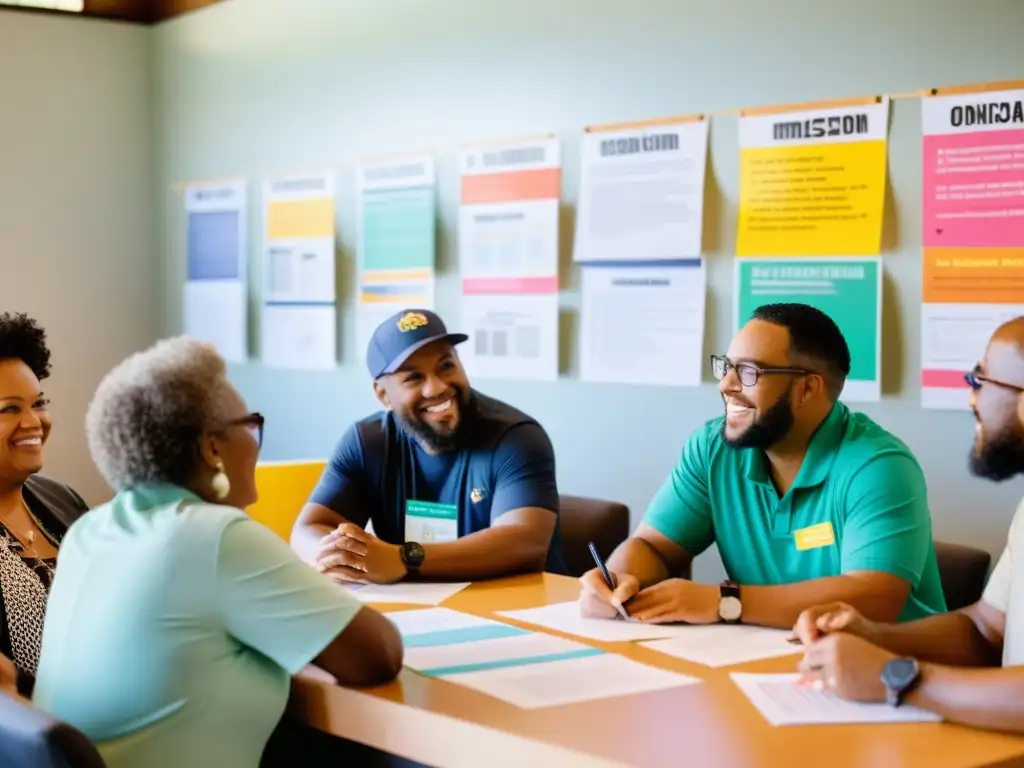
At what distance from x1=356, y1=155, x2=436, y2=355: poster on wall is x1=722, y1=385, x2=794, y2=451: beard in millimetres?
2154

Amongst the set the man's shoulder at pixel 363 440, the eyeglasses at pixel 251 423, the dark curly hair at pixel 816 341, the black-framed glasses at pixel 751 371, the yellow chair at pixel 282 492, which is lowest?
the yellow chair at pixel 282 492

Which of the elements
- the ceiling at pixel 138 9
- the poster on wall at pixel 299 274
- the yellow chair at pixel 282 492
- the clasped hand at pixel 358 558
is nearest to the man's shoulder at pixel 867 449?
the clasped hand at pixel 358 558

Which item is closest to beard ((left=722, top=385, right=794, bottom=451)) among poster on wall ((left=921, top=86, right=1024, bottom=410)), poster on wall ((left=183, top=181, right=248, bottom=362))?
poster on wall ((left=921, top=86, right=1024, bottom=410))

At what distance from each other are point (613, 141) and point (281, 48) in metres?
1.93

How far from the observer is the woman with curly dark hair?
2.30m

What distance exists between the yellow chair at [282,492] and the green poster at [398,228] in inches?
34.2

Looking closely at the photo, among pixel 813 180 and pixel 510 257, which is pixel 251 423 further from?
pixel 510 257

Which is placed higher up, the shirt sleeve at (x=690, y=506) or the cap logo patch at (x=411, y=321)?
the cap logo patch at (x=411, y=321)

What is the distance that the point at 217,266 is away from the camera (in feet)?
18.7

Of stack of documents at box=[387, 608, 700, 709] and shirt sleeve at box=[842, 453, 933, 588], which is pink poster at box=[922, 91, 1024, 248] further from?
stack of documents at box=[387, 608, 700, 709]

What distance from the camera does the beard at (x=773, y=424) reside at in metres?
2.63

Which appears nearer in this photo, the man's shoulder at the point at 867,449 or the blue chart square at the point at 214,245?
the man's shoulder at the point at 867,449

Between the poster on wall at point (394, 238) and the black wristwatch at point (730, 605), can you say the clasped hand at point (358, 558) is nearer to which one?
the black wristwatch at point (730, 605)

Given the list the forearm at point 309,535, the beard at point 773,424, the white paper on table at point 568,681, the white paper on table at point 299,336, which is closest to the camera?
the white paper on table at point 568,681
